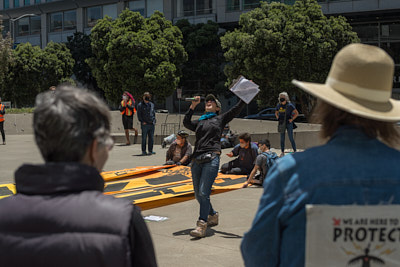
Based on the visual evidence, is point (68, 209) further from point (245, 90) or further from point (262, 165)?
point (262, 165)

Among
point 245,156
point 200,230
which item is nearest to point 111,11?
point 245,156

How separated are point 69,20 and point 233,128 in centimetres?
3533

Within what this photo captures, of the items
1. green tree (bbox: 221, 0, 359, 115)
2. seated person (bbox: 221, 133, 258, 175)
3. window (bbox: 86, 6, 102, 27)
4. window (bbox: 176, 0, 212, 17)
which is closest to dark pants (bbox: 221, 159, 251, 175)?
seated person (bbox: 221, 133, 258, 175)

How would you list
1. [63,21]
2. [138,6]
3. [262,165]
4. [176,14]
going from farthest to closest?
[63,21]
[138,6]
[176,14]
[262,165]

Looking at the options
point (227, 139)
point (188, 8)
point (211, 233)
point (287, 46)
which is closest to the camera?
point (211, 233)

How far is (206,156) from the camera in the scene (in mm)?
6367

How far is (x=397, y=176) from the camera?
188 cm

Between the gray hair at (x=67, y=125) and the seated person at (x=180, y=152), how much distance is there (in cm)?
1028

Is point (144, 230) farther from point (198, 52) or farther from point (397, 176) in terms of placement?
point (198, 52)

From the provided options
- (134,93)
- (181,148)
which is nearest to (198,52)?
(134,93)

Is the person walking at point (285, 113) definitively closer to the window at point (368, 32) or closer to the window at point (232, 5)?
the window at point (368, 32)

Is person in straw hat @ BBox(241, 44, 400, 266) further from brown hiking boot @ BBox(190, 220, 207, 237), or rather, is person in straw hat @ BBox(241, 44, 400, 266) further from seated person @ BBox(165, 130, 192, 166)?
seated person @ BBox(165, 130, 192, 166)

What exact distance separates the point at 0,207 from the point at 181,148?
35.2 ft

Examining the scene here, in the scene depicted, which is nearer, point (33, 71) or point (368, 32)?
point (368, 32)
